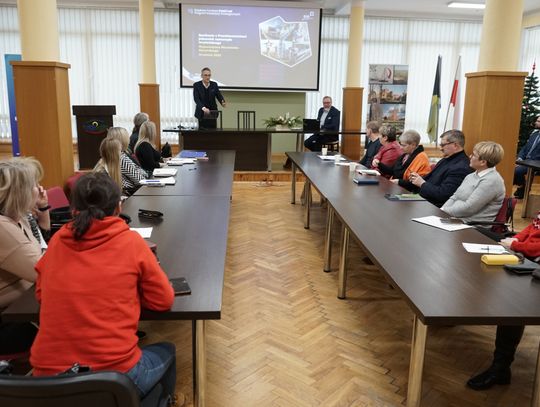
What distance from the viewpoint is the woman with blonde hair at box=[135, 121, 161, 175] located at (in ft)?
17.0

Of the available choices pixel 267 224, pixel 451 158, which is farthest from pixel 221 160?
pixel 451 158

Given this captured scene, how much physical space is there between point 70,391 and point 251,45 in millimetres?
9526

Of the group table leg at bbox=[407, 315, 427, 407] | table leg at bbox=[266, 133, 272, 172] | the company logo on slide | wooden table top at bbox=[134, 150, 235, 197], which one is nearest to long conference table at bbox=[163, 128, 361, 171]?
table leg at bbox=[266, 133, 272, 172]

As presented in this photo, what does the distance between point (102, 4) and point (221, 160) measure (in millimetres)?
6594

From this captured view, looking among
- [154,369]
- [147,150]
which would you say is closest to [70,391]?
[154,369]

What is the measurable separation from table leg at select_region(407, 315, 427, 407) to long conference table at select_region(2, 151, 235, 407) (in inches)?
31.3

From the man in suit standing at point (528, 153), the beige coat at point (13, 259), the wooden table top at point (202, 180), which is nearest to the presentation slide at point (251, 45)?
the man in suit standing at point (528, 153)

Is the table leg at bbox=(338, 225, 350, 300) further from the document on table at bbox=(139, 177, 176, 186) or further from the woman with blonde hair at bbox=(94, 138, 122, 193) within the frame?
the woman with blonde hair at bbox=(94, 138, 122, 193)

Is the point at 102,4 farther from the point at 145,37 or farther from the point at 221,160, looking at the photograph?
the point at 221,160

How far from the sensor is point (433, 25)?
11.5 metres

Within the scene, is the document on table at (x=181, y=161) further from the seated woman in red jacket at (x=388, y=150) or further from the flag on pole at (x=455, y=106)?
the flag on pole at (x=455, y=106)

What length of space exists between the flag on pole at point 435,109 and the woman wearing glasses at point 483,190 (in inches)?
322

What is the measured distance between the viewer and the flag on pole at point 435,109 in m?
11.2

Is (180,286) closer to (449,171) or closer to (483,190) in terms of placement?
(483,190)
